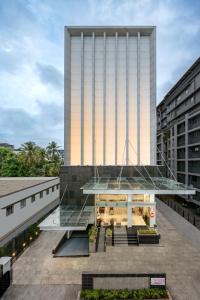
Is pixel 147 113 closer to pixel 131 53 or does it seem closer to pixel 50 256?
pixel 131 53

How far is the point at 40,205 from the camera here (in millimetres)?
36000

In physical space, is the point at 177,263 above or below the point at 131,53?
below

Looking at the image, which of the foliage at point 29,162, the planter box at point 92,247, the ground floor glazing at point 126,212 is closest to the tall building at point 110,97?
the ground floor glazing at point 126,212

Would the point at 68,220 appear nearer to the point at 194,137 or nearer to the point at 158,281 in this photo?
the point at 158,281

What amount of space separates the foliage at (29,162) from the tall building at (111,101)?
2655 cm

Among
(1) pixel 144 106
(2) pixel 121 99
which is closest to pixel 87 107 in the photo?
(2) pixel 121 99

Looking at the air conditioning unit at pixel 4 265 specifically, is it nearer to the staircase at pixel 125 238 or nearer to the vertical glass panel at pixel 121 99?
the staircase at pixel 125 238

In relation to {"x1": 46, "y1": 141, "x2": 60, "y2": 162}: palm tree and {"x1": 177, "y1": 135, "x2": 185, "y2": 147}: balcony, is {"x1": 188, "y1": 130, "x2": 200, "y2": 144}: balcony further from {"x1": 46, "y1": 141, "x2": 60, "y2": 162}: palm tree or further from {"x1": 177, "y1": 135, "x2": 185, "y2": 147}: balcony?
{"x1": 46, "y1": 141, "x2": 60, "y2": 162}: palm tree

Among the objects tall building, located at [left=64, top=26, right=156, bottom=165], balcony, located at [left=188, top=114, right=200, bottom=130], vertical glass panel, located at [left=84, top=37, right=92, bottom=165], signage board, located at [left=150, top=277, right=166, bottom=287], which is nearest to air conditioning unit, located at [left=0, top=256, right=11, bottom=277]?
signage board, located at [left=150, top=277, right=166, bottom=287]

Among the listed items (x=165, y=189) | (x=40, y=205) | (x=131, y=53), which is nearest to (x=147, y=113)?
(x=131, y=53)

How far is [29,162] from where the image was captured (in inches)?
2552

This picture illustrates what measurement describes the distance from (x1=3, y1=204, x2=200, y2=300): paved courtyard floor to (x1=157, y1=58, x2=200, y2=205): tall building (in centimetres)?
2096

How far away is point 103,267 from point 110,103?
97.3ft

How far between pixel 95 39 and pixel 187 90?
90.1ft
